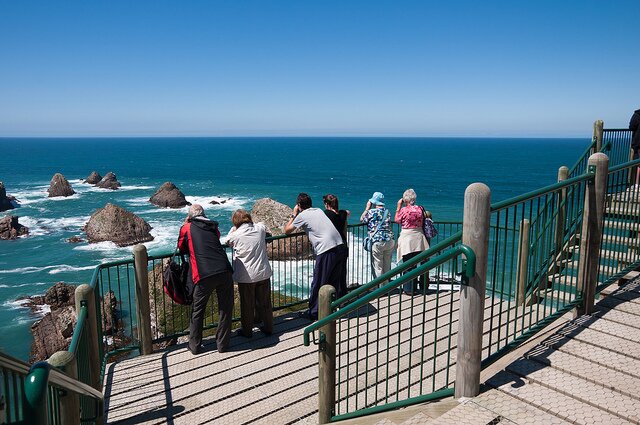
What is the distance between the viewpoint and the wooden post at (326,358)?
14.1ft

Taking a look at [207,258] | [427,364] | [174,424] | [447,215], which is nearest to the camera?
[174,424]

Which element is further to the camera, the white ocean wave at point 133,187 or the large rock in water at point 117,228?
the white ocean wave at point 133,187

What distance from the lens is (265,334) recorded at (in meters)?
7.18

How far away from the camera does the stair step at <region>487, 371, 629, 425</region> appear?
348 cm

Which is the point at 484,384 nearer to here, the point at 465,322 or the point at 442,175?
the point at 465,322

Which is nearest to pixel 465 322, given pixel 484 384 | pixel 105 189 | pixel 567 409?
pixel 484 384

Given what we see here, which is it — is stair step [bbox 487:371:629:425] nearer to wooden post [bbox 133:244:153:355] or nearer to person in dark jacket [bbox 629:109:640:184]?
wooden post [bbox 133:244:153:355]

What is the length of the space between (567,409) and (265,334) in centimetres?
451

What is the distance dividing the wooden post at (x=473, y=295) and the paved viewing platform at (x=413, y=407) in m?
0.18

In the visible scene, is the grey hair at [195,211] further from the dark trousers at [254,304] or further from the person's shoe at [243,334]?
the person's shoe at [243,334]

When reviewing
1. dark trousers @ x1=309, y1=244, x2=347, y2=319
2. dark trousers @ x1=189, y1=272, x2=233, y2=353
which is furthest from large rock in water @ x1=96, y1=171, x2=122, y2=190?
dark trousers @ x1=309, y1=244, x2=347, y2=319

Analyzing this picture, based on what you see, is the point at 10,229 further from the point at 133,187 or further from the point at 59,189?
the point at 133,187

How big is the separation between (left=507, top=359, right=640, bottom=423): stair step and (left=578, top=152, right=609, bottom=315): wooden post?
1.31 meters

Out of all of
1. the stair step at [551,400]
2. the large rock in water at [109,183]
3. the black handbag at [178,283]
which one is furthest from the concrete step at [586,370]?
the large rock in water at [109,183]
